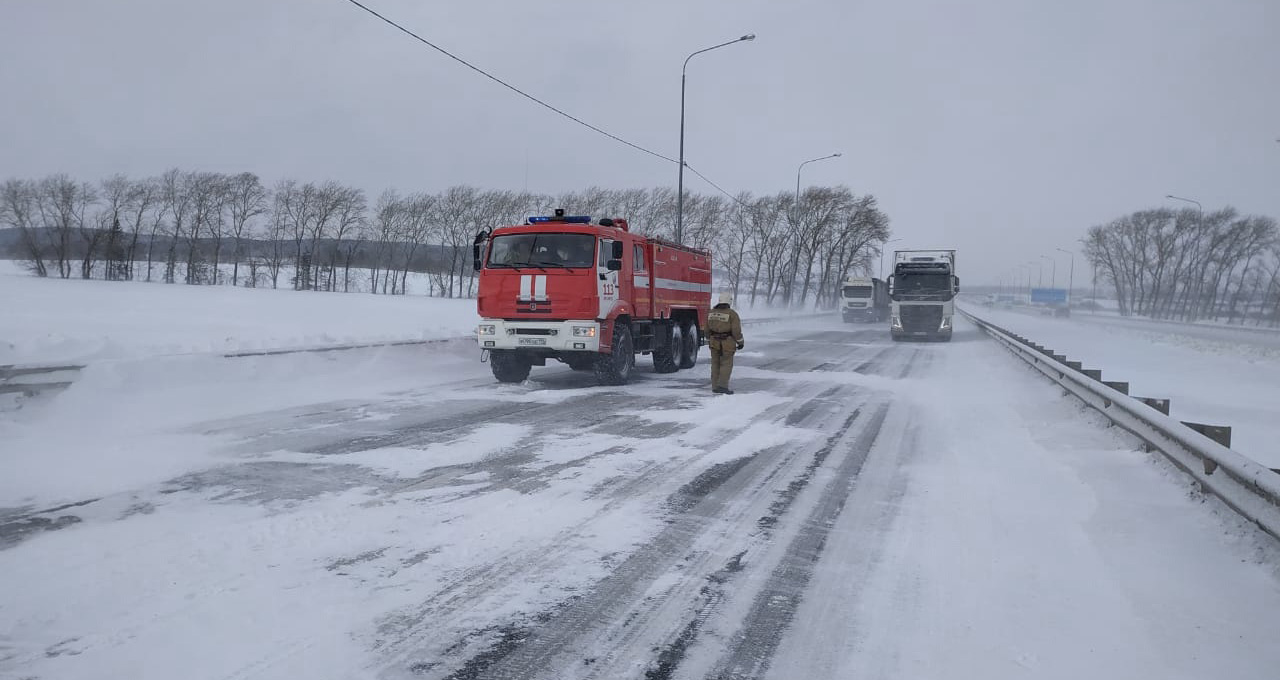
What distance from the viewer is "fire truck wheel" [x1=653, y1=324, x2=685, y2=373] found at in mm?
15555

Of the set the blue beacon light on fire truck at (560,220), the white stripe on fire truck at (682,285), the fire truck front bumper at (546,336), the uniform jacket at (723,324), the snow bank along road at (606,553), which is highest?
the blue beacon light on fire truck at (560,220)

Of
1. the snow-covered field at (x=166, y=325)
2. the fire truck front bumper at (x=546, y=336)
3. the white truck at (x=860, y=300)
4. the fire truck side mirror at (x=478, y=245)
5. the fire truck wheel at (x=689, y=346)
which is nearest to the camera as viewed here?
the snow-covered field at (x=166, y=325)

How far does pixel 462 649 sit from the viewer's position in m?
3.15

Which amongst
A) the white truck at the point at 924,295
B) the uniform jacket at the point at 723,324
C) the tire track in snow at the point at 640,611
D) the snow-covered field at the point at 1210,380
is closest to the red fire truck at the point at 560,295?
the uniform jacket at the point at 723,324

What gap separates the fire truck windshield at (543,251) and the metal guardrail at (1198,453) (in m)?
7.46

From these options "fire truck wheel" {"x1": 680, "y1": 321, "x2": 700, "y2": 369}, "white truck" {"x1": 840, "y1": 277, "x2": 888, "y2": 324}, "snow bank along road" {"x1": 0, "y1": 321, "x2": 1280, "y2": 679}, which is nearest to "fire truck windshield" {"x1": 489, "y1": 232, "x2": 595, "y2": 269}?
"snow bank along road" {"x1": 0, "y1": 321, "x2": 1280, "y2": 679}

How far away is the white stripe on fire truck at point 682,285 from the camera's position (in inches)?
591

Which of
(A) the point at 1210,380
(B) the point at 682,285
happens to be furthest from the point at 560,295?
(A) the point at 1210,380

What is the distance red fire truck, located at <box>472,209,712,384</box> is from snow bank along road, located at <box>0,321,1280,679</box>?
3.38m

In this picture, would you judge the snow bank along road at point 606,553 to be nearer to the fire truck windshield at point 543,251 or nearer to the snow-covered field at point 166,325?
the snow-covered field at point 166,325

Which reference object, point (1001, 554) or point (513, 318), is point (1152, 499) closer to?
point (1001, 554)

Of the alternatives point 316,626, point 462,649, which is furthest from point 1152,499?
point 316,626

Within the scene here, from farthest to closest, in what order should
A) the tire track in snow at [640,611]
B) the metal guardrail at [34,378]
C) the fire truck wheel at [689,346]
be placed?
the fire truck wheel at [689,346], the metal guardrail at [34,378], the tire track in snow at [640,611]

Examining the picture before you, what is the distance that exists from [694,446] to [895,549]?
3296 millimetres
